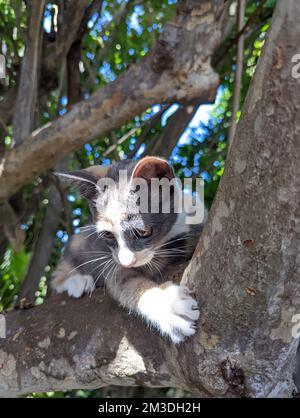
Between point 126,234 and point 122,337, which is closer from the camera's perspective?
point 122,337

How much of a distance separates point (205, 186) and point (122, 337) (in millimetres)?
1851

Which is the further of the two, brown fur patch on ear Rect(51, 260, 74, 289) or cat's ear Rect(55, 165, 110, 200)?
brown fur patch on ear Rect(51, 260, 74, 289)

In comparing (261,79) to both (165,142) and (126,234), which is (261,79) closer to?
(126,234)

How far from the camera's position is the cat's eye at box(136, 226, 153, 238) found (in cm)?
235

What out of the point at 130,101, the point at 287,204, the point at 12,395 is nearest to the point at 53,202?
the point at 130,101

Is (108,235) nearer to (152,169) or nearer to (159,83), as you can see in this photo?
(152,169)

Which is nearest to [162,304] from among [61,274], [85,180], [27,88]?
[85,180]

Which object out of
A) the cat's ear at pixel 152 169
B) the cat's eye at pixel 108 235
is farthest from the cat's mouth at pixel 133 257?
the cat's ear at pixel 152 169

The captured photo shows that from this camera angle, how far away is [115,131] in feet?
13.9

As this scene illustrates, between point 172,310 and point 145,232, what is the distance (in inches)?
20.1

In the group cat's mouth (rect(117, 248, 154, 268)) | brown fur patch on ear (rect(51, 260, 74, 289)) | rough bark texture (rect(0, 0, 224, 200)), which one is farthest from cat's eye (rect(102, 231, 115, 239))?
rough bark texture (rect(0, 0, 224, 200))

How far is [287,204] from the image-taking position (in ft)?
4.83

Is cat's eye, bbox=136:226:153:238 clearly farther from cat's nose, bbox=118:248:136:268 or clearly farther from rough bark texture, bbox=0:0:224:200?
rough bark texture, bbox=0:0:224:200

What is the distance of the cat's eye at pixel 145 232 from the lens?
92.4 inches
